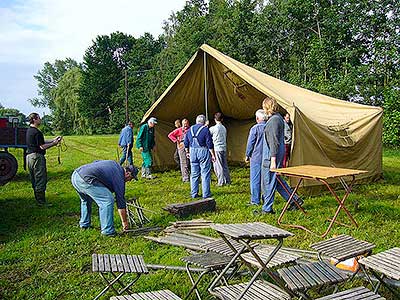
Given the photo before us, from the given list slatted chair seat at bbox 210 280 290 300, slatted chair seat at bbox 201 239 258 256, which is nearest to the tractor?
slatted chair seat at bbox 201 239 258 256

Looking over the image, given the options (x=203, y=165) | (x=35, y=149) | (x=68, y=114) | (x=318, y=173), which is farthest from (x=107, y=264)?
(x=68, y=114)

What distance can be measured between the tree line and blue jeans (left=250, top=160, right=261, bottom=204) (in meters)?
10.9

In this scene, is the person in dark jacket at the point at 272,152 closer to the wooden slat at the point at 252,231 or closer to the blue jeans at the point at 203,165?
the blue jeans at the point at 203,165

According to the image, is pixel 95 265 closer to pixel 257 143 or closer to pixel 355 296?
pixel 355 296

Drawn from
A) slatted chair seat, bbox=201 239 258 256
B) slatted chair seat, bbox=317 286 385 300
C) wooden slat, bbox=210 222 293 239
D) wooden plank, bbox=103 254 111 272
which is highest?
wooden slat, bbox=210 222 293 239

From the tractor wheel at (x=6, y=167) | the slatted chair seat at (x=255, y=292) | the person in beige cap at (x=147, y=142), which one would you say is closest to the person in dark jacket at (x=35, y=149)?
the tractor wheel at (x=6, y=167)

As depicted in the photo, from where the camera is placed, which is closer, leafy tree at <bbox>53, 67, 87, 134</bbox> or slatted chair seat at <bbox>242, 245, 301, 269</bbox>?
slatted chair seat at <bbox>242, 245, 301, 269</bbox>

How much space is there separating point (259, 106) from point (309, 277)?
25.0 feet

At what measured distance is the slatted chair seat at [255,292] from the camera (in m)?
2.56

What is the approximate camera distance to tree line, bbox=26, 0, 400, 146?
17.8 meters

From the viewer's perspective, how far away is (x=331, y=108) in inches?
336

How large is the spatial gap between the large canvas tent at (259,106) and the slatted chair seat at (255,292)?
4.17 m

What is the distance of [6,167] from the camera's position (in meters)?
8.98

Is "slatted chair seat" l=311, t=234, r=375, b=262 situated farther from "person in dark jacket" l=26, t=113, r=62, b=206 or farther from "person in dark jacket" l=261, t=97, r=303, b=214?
"person in dark jacket" l=26, t=113, r=62, b=206
